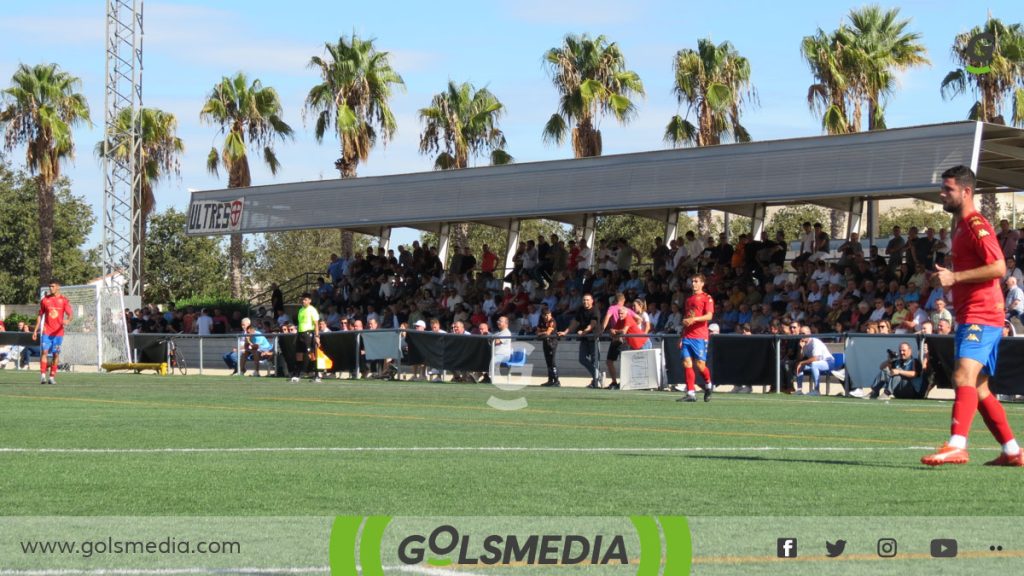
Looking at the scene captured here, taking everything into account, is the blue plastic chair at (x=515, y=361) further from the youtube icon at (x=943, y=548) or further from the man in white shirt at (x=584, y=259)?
the youtube icon at (x=943, y=548)

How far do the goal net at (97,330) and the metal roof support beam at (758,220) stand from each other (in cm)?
1752

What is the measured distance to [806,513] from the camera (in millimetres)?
7422

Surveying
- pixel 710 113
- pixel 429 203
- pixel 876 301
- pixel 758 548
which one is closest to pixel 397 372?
pixel 429 203

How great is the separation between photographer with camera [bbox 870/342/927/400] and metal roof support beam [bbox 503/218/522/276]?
17.0 meters

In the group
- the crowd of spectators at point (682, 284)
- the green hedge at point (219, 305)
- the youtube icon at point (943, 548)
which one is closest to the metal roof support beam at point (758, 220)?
the crowd of spectators at point (682, 284)

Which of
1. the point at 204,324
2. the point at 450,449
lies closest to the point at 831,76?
the point at 204,324

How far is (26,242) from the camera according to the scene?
9100cm

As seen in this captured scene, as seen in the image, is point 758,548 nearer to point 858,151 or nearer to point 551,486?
point 551,486

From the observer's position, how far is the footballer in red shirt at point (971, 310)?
9.66 m

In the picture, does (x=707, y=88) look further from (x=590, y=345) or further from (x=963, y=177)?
(x=963, y=177)

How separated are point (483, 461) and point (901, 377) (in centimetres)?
1477

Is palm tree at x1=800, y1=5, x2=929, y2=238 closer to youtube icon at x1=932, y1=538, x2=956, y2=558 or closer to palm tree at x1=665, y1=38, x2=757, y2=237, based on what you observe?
palm tree at x1=665, y1=38, x2=757, y2=237

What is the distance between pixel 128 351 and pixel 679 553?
119ft

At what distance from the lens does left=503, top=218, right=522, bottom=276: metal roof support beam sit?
3997 cm
